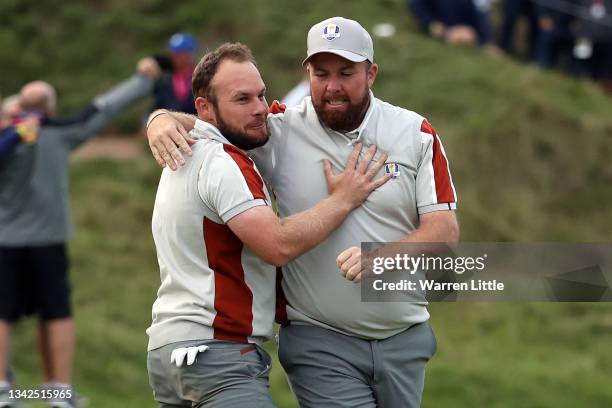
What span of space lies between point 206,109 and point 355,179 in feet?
2.31

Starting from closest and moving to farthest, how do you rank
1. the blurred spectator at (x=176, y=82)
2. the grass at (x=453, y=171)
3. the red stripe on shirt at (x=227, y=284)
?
the red stripe on shirt at (x=227, y=284) < the blurred spectator at (x=176, y=82) < the grass at (x=453, y=171)

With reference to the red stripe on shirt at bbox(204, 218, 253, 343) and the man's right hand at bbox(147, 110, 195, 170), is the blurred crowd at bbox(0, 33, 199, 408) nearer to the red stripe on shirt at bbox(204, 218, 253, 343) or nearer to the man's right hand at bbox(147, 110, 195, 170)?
the man's right hand at bbox(147, 110, 195, 170)

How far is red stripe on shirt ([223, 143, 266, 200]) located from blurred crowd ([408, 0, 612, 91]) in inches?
326

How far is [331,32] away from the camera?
5.06 meters

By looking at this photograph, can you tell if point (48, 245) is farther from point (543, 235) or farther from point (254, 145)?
point (543, 235)

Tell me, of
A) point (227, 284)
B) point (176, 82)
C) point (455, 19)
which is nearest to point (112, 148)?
point (176, 82)

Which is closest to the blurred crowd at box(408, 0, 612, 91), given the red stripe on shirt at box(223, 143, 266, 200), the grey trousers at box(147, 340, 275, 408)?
the red stripe on shirt at box(223, 143, 266, 200)

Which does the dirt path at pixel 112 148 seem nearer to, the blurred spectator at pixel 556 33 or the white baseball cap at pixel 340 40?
the blurred spectator at pixel 556 33

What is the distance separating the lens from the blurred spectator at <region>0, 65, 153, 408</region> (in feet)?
28.4

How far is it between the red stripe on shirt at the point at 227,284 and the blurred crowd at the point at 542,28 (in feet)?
27.6

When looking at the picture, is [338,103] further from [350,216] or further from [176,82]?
[176,82]

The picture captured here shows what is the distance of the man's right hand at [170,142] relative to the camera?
5.00m

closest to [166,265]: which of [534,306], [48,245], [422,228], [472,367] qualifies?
[422,228]

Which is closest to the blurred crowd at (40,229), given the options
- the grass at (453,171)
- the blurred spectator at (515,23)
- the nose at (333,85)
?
the grass at (453,171)
